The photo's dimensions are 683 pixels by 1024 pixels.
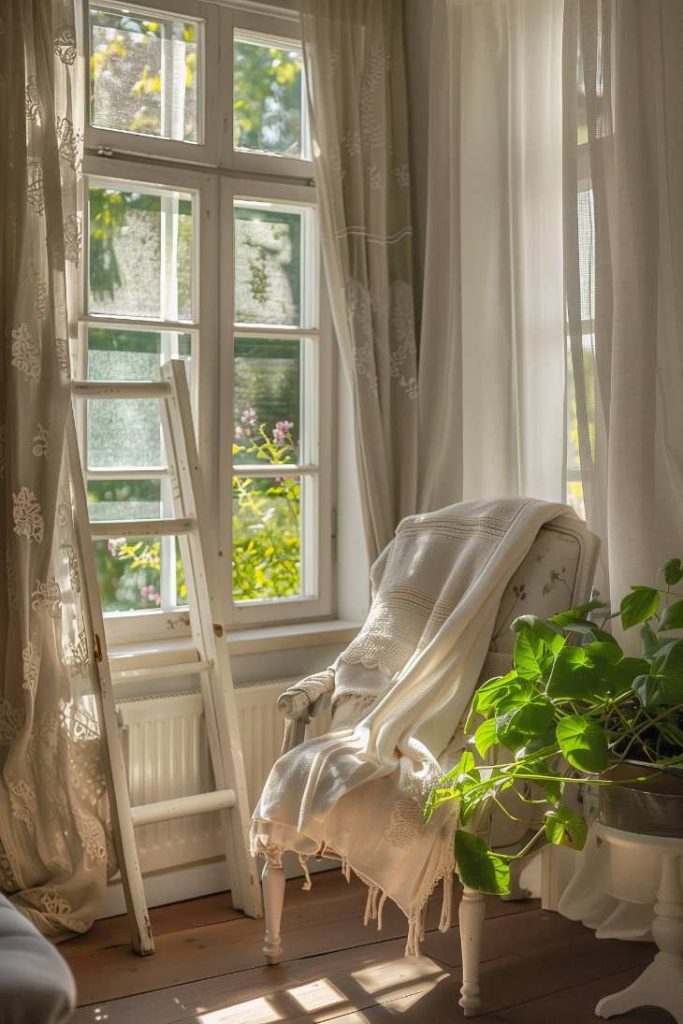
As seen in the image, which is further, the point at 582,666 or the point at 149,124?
the point at 149,124

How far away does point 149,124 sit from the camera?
342 cm

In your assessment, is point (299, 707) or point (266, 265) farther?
point (266, 265)

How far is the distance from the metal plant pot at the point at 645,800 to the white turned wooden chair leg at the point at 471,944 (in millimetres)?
390

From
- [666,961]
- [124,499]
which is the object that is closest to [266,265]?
[124,499]

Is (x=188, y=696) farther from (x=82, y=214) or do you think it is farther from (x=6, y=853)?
(x=82, y=214)

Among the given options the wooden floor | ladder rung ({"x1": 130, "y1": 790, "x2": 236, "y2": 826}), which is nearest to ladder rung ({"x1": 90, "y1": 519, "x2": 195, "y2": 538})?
ladder rung ({"x1": 130, "y1": 790, "x2": 236, "y2": 826})

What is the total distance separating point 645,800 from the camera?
2.30 m

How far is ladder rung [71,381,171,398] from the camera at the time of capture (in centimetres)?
311

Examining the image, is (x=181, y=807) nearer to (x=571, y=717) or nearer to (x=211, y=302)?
(x=571, y=717)

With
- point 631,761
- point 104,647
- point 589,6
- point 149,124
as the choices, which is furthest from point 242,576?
point 589,6

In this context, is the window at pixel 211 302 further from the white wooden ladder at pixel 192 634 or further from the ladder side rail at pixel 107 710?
the ladder side rail at pixel 107 710

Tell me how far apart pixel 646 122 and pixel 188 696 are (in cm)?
196

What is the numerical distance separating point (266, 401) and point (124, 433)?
0.50 m

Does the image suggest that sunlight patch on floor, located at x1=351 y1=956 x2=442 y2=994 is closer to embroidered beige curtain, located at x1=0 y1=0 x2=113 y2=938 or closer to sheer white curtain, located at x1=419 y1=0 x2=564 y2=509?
embroidered beige curtain, located at x1=0 y1=0 x2=113 y2=938
